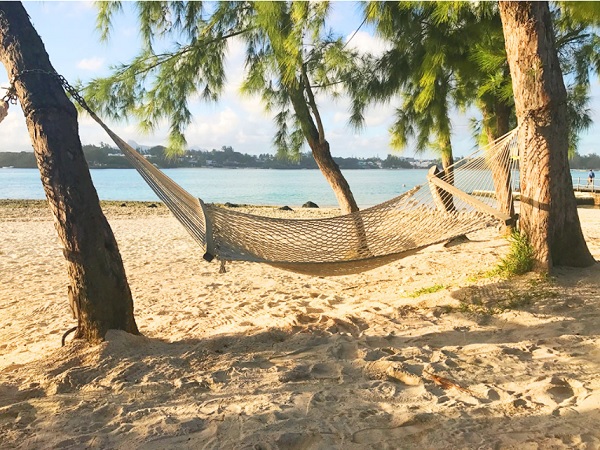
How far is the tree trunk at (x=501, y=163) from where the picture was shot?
3240 mm

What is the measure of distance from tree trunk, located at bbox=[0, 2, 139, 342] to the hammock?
0.29 m

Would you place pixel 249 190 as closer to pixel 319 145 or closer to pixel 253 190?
pixel 253 190

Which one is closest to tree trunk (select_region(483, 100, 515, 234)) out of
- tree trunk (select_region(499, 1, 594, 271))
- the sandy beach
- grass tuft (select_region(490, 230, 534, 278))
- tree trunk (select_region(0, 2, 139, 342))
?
tree trunk (select_region(499, 1, 594, 271))

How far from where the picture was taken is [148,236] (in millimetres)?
6293

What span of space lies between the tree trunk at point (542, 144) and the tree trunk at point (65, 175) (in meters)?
2.15

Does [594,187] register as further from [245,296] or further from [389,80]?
[245,296]

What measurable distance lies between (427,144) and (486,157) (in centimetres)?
240

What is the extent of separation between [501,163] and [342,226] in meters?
1.11

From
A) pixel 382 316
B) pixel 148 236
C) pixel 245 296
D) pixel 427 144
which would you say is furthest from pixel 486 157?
pixel 148 236

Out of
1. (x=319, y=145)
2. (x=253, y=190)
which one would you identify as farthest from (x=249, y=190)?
(x=319, y=145)

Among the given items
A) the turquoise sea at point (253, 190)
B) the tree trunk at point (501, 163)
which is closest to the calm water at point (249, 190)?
the turquoise sea at point (253, 190)

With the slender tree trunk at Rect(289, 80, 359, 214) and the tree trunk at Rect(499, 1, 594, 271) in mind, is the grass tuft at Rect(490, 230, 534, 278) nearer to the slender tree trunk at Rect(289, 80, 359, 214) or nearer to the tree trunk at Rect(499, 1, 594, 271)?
the tree trunk at Rect(499, 1, 594, 271)

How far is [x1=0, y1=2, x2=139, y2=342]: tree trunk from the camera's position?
201cm

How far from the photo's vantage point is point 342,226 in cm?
281
